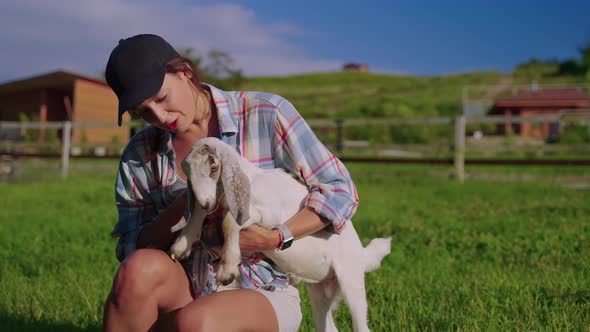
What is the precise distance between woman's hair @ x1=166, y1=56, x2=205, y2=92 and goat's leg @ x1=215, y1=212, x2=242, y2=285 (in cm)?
65

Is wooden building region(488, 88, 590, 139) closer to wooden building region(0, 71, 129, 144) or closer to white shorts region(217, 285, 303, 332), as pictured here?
wooden building region(0, 71, 129, 144)

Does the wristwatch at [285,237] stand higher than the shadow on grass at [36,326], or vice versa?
the wristwatch at [285,237]

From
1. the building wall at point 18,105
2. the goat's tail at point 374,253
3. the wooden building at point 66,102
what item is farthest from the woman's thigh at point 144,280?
the building wall at point 18,105

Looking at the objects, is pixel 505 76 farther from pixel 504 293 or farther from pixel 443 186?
pixel 504 293

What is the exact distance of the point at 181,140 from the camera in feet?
7.71

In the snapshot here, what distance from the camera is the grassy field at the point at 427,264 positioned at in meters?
3.04

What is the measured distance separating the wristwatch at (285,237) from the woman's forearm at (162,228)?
0.37 meters

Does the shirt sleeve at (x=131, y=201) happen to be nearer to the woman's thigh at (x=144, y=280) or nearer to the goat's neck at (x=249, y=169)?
the woman's thigh at (x=144, y=280)

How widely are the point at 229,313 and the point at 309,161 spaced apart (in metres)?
0.63

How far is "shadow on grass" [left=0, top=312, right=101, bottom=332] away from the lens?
3105mm

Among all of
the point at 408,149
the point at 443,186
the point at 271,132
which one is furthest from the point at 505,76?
the point at 271,132

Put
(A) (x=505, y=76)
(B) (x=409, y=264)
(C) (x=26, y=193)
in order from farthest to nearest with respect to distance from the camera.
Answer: (A) (x=505, y=76) < (C) (x=26, y=193) < (B) (x=409, y=264)

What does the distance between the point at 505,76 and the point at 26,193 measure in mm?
51299

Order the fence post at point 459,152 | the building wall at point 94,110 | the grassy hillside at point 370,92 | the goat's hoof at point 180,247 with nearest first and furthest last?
the goat's hoof at point 180,247
the fence post at point 459,152
the building wall at point 94,110
the grassy hillside at point 370,92
